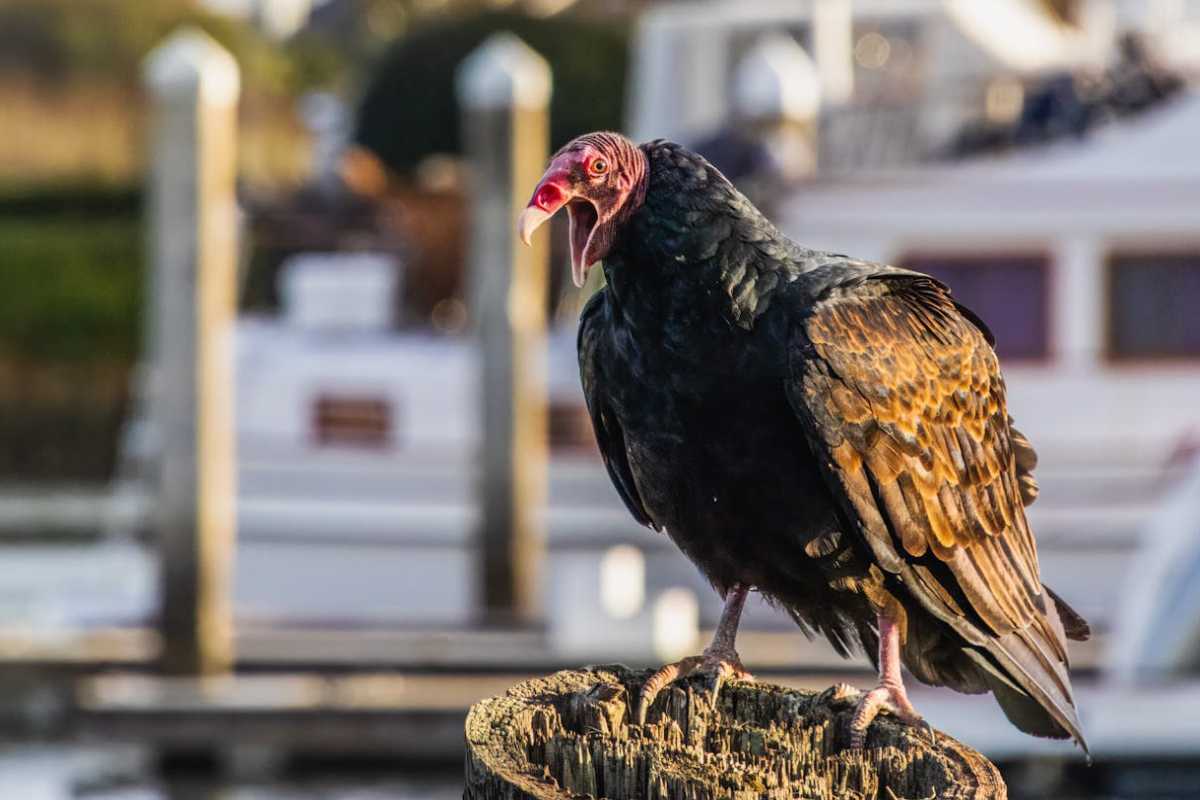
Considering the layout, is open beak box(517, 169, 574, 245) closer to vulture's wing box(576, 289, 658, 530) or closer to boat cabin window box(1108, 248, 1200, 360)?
vulture's wing box(576, 289, 658, 530)

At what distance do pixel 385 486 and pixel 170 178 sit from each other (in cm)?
331

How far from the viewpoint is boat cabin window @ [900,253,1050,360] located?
12.1 metres

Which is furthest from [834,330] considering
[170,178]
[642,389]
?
[170,178]

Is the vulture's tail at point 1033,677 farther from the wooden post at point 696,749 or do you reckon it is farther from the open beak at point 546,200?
the open beak at point 546,200

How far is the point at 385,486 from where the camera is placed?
1280cm

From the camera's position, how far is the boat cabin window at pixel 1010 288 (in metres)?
12.1

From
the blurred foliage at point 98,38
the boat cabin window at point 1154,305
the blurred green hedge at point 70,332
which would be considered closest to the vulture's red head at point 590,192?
the boat cabin window at point 1154,305

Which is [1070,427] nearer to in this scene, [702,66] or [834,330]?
[702,66]

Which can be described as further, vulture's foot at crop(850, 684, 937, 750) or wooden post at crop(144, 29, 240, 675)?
wooden post at crop(144, 29, 240, 675)

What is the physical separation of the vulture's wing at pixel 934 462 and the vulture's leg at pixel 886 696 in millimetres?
83

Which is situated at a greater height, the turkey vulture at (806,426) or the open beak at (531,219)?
the open beak at (531,219)

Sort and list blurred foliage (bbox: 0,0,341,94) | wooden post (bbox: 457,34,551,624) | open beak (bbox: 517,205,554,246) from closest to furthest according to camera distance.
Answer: open beak (bbox: 517,205,554,246)
wooden post (bbox: 457,34,551,624)
blurred foliage (bbox: 0,0,341,94)

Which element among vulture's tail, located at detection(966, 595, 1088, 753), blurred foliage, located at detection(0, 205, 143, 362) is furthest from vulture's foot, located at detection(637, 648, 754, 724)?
blurred foliage, located at detection(0, 205, 143, 362)

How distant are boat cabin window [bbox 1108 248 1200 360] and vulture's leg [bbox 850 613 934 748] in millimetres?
9043
